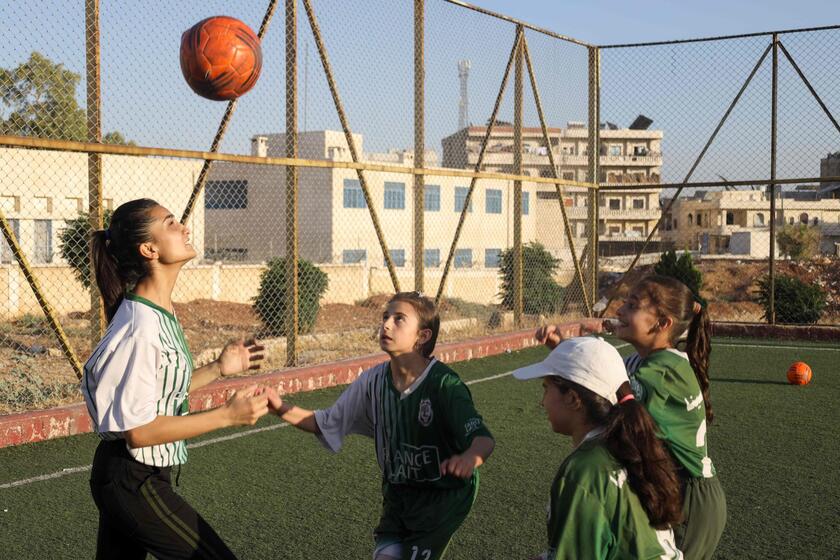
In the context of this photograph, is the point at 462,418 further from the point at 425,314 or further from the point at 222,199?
the point at 222,199

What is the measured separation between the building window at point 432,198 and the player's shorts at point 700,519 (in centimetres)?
4886

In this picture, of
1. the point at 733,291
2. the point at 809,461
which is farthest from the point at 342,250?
the point at 809,461

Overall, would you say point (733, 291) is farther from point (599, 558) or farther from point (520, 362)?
point (599, 558)

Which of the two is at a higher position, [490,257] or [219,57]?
[219,57]

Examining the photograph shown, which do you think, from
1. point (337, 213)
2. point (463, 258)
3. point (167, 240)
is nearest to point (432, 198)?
point (463, 258)

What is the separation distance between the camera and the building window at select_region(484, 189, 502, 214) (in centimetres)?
6244

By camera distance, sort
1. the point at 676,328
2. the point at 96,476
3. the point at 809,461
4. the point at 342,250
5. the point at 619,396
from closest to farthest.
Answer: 1. the point at 619,396
2. the point at 96,476
3. the point at 676,328
4. the point at 809,461
5. the point at 342,250

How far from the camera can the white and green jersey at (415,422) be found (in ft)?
12.7

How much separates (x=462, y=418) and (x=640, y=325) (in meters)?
0.98

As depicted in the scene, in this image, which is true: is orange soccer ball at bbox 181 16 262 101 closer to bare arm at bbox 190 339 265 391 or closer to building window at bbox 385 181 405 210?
bare arm at bbox 190 339 265 391

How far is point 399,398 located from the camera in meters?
4.01

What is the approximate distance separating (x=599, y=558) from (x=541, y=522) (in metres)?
3.01

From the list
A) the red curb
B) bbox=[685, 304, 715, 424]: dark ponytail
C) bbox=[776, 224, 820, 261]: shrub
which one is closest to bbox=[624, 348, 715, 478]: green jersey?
bbox=[685, 304, 715, 424]: dark ponytail

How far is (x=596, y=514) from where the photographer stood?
8.95 ft
